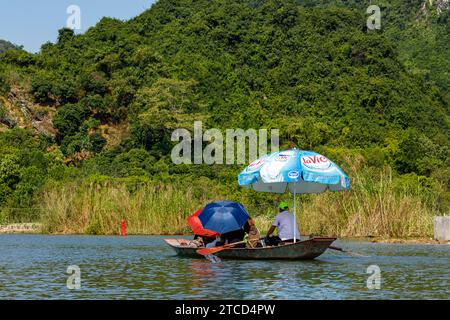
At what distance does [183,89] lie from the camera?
79.2 metres

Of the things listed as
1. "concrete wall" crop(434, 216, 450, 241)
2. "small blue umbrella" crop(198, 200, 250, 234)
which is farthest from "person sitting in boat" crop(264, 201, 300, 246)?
"concrete wall" crop(434, 216, 450, 241)

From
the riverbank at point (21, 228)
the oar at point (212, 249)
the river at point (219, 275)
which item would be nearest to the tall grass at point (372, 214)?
the river at point (219, 275)

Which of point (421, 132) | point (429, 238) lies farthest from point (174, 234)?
point (421, 132)

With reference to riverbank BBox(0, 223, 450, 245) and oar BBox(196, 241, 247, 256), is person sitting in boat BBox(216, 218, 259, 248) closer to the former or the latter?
oar BBox(196, 241, 247, 256)

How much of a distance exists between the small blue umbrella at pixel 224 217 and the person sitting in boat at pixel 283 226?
96 centimetres

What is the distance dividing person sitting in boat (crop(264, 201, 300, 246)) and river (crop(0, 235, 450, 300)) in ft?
2.77

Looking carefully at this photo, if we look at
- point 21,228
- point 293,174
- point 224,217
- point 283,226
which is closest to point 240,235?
point 224,217

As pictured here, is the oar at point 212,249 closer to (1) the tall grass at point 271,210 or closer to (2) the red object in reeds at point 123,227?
(1) the tall grass at point 271,210

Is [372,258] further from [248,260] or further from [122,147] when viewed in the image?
[122,147]

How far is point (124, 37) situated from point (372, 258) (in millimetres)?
70897

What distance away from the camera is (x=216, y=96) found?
85.6 metres

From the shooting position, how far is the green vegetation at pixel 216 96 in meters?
63.3

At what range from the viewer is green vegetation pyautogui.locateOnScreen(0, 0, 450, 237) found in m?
63.3
